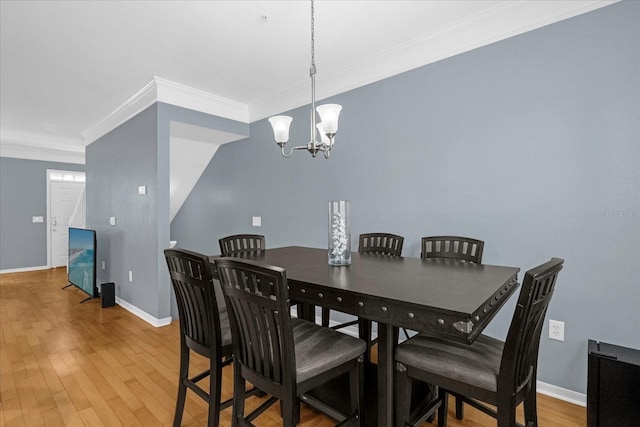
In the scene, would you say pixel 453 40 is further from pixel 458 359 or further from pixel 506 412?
pixel 506 412

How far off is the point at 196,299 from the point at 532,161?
2.21 metres

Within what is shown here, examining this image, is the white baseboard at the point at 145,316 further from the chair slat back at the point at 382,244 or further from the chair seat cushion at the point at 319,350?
the chair seat cushion at the point at 319,350

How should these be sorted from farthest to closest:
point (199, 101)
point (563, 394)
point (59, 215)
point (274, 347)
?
point (59, 215) → point (199, 101) → point (563, 394) → point (274, 347)

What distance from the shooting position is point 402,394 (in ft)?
4.37

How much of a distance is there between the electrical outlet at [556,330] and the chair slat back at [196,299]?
203cm

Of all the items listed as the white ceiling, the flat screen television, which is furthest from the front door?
the white ceiling

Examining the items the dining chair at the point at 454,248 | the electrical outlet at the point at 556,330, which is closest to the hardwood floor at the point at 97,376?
the electrical outlet at the point at 556,330

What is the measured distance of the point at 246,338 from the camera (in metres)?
1.32

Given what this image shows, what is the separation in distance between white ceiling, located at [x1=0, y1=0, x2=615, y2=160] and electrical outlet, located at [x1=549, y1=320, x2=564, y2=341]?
1.92 metres

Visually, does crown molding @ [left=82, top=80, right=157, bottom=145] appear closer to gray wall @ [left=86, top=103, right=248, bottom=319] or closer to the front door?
gray wall @ [left=86, top=103, right=248, bottom=319]

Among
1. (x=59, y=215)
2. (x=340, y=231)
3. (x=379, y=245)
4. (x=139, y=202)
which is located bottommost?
(x=379, y=245)

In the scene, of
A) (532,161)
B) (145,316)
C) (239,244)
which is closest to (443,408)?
(532,161)

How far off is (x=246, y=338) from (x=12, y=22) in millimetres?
2826

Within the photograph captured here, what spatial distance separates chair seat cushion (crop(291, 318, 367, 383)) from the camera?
4.12ft
